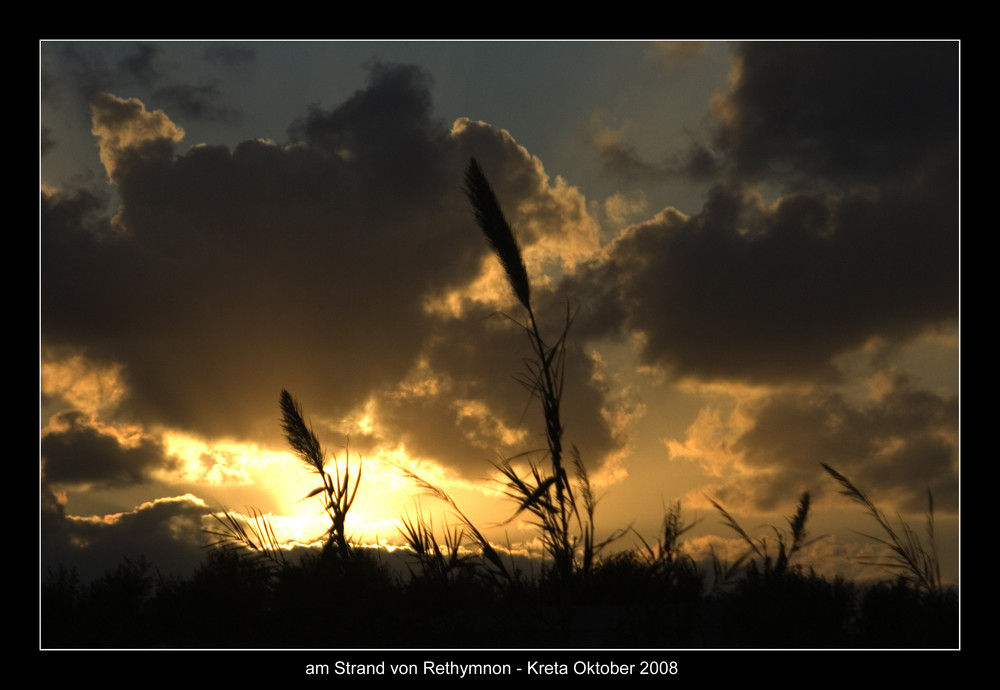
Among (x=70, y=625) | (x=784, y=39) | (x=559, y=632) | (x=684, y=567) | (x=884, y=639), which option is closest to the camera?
(x=559, y=632)

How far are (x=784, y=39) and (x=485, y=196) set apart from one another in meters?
2.26

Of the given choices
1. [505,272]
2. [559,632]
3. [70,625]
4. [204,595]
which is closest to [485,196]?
[505,272]

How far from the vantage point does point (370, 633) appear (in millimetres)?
4324

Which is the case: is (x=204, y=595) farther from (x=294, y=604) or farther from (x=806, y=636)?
(x=806, y=636)

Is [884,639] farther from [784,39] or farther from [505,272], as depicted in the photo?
[784,39]

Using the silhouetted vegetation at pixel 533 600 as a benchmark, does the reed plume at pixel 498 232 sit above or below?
above

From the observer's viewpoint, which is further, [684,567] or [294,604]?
[294,604]

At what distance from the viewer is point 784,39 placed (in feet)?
16.0

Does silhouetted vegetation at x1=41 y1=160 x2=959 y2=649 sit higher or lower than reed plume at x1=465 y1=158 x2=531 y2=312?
lower

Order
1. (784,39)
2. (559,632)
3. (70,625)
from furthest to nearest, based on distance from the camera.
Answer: (70,625), (784,39), (559,632)

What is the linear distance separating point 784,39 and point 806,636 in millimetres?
3479
